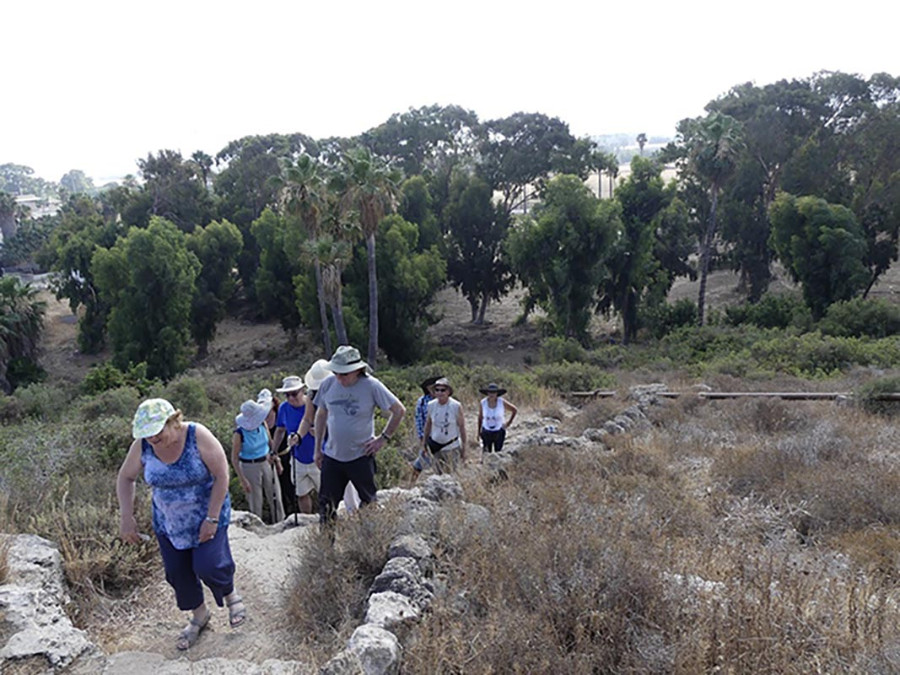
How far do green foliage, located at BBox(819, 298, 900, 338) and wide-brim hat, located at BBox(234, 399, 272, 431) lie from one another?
2178 cm

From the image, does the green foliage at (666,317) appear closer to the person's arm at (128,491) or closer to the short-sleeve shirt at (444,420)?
the short-sleeve shirt at (444,420)

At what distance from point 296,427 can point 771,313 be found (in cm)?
2582

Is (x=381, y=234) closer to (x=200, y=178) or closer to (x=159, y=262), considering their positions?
(x=159, y=262)

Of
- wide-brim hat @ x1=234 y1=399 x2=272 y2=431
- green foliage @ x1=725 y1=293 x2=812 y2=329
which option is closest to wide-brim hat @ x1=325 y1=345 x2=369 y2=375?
wide-brim hat @ x1=234 y1=399 x2=272 y2=431

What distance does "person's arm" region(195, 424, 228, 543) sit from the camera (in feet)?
12.7

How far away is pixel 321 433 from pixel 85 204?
5753cm

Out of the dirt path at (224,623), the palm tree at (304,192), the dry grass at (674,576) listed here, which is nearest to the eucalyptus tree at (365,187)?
the palm tree at (304,192)

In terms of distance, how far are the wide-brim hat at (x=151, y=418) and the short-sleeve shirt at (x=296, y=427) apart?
2747 mm

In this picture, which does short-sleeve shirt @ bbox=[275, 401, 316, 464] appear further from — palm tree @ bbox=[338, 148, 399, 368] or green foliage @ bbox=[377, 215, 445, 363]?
green foliage @ bbox=[377, 215, 445, 363]

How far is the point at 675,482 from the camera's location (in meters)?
6.90

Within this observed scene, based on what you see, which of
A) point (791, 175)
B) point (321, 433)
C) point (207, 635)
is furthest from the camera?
point (791, 175)

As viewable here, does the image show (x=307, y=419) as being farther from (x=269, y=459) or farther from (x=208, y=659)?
(x=208, y=659)

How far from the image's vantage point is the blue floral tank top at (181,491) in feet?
12.6

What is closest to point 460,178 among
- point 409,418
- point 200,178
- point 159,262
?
point 159,262
